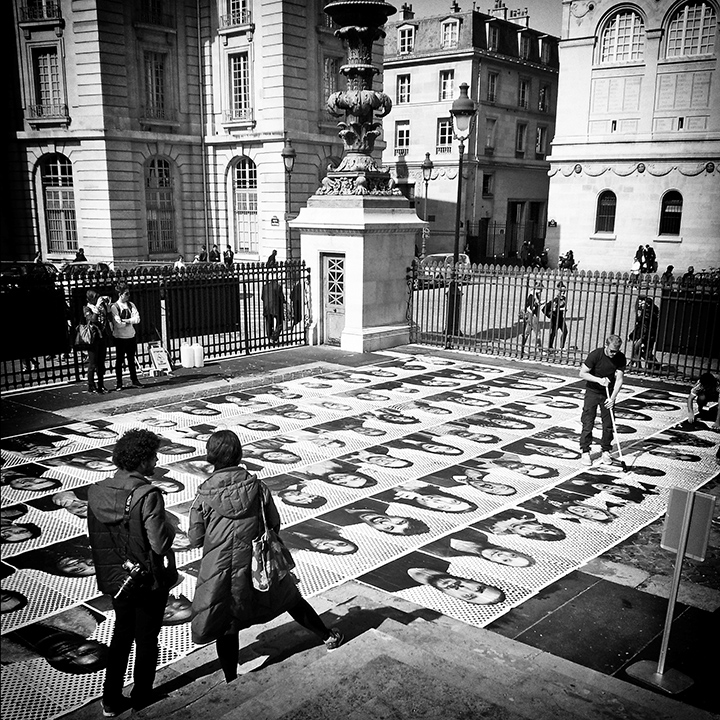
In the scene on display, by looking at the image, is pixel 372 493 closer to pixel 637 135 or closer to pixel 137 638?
pixel 137 638

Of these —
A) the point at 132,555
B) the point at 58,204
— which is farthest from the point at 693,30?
the point at 132,555

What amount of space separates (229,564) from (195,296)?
12.7 metres

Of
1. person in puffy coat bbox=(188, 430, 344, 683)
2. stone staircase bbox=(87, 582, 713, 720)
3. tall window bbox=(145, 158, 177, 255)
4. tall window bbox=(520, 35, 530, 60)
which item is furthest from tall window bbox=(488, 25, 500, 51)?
person in puffy coat bbox=(188, 430, 344, 683)

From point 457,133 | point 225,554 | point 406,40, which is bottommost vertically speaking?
point 225,554

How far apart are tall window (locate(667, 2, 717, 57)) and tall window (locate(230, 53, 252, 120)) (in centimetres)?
2059

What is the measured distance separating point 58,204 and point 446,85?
27.5m

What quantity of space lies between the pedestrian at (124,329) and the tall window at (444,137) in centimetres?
3922

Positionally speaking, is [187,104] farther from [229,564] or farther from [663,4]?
[229,564]

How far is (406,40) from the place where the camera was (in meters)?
51.7

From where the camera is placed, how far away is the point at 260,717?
417 centimetres

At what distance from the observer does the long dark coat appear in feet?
14.7

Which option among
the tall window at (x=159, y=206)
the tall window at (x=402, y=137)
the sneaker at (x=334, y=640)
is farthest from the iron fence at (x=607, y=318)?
the tall window at (x=402, y=137)

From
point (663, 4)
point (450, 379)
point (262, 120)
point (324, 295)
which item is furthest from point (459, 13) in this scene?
point (450, 379)

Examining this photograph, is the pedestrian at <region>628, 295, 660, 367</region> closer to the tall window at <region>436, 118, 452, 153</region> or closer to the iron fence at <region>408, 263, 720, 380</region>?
the iron fence at <region>408, 263, 720, 380</region>
